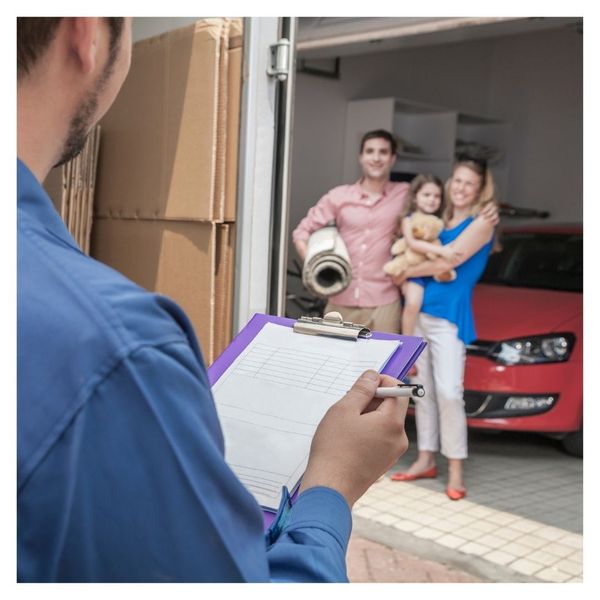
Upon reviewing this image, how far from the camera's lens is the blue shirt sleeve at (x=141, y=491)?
2.37 ft

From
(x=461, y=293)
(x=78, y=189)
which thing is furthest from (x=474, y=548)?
(x=78, y=189)

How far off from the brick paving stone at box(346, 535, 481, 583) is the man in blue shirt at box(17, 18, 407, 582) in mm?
2743

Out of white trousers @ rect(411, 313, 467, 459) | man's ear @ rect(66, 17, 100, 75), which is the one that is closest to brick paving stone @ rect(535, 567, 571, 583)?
white trousers @ rect(411, 313, 467, 459)

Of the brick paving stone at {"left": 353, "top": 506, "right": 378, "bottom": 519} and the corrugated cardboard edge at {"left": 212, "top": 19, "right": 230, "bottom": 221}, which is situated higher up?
the corrugated cardboard edge at {"left": 212, "top": 19, "right": 230, "bottom": 221}

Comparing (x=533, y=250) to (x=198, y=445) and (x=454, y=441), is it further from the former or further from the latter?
(x=198, y=445)

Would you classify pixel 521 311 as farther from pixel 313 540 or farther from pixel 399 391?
pixel 313 540

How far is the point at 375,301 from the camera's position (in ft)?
15.3

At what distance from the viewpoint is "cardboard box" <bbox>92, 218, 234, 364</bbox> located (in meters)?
3.22

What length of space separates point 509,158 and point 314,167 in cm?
321

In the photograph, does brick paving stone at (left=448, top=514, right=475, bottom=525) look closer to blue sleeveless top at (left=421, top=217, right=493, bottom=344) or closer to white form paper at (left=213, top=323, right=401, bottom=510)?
blue sleeveless top at (left=421, top=217, right=493, bottom=344)

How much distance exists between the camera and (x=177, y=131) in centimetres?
339

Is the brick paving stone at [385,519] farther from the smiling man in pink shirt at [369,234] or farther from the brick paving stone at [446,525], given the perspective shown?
the smiling man in pink shirt at [369,234]

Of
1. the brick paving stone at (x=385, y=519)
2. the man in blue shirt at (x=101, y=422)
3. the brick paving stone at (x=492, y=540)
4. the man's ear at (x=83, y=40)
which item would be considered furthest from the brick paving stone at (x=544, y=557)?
the man's ear at (x=83, y=40)

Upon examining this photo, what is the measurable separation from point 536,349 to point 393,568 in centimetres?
204
